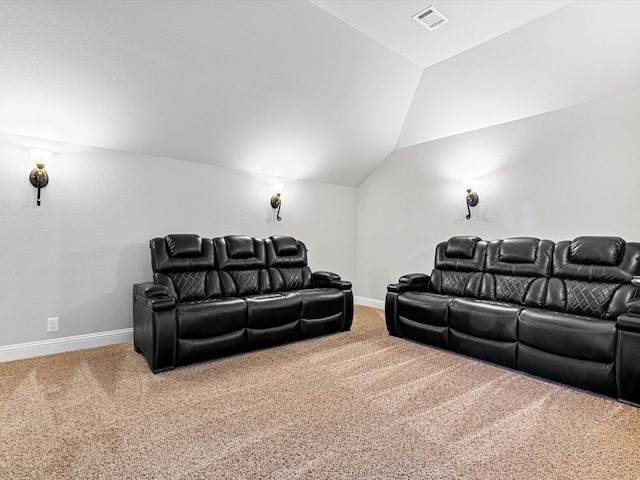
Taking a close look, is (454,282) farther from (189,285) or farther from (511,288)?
(189,285)

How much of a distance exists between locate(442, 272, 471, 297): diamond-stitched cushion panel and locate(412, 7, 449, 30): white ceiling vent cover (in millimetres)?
2692

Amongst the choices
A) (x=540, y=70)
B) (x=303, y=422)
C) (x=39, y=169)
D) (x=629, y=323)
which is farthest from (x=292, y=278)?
(x=540, y=70)

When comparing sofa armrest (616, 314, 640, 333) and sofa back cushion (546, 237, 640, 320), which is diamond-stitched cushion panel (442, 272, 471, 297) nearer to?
sofa back cushion (546, 237, 640, 320)

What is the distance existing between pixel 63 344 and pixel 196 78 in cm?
295

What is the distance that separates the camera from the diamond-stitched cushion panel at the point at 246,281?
3922mm

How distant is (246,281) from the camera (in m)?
3.99

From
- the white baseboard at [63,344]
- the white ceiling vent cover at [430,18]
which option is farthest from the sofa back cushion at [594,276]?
the white baseboard at [63,344]

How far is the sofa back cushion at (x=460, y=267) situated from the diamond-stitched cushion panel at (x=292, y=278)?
1716 millimetres

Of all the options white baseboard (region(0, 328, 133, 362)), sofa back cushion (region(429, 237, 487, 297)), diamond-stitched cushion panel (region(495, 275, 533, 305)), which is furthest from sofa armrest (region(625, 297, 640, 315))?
white baseboard (region(0, 328, 133, 362))

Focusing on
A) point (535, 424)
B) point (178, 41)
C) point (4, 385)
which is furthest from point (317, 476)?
point (178, 41)

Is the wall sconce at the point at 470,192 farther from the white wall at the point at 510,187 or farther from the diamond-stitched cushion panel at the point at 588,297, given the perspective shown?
the diamond-stitched cushion panel at the point at 588,297

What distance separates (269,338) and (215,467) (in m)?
1.83

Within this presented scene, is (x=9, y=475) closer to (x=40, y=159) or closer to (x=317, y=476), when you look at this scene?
(x=317, y=476)

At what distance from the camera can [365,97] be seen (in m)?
4.21
